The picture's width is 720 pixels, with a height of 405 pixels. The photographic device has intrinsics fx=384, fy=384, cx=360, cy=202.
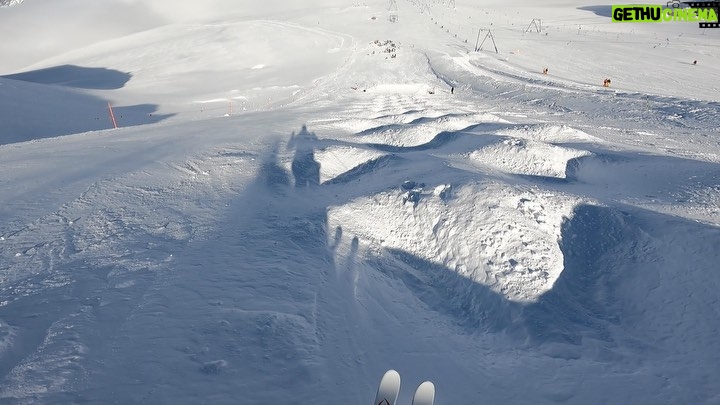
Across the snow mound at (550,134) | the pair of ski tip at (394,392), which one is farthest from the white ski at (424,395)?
the snow mound at (550,134)

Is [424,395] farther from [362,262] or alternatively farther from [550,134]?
[550,134]

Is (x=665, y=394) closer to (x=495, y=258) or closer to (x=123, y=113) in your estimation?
(x=495, y=258)

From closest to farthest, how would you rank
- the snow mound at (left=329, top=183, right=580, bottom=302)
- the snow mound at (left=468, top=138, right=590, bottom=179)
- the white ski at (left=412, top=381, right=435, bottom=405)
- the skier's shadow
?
the white ski at (left=412, top=381, right=435, bottom=405) → the snow mound at (left=329, top=183, right=580, bottom=302) → the skier's shadow → the snow mound at (left=468, top=138, right=590, bottom=179)

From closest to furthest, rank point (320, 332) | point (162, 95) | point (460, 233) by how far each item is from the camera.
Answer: point (320, 332) → point (460, 233) → point (162, 95)

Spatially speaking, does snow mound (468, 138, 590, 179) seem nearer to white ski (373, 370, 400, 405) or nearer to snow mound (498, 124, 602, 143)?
snow mound (498, 124, 602, 143)

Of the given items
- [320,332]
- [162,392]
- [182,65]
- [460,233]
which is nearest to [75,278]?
[162,392]

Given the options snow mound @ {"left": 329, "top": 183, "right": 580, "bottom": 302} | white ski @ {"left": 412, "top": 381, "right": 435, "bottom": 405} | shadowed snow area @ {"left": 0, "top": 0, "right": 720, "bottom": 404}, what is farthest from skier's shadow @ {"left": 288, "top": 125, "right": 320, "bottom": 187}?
white ski @ {"left": 412, "top": 381, "right": 435, "bottom": 405}

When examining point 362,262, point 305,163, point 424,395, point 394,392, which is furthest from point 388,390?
point 305,163
